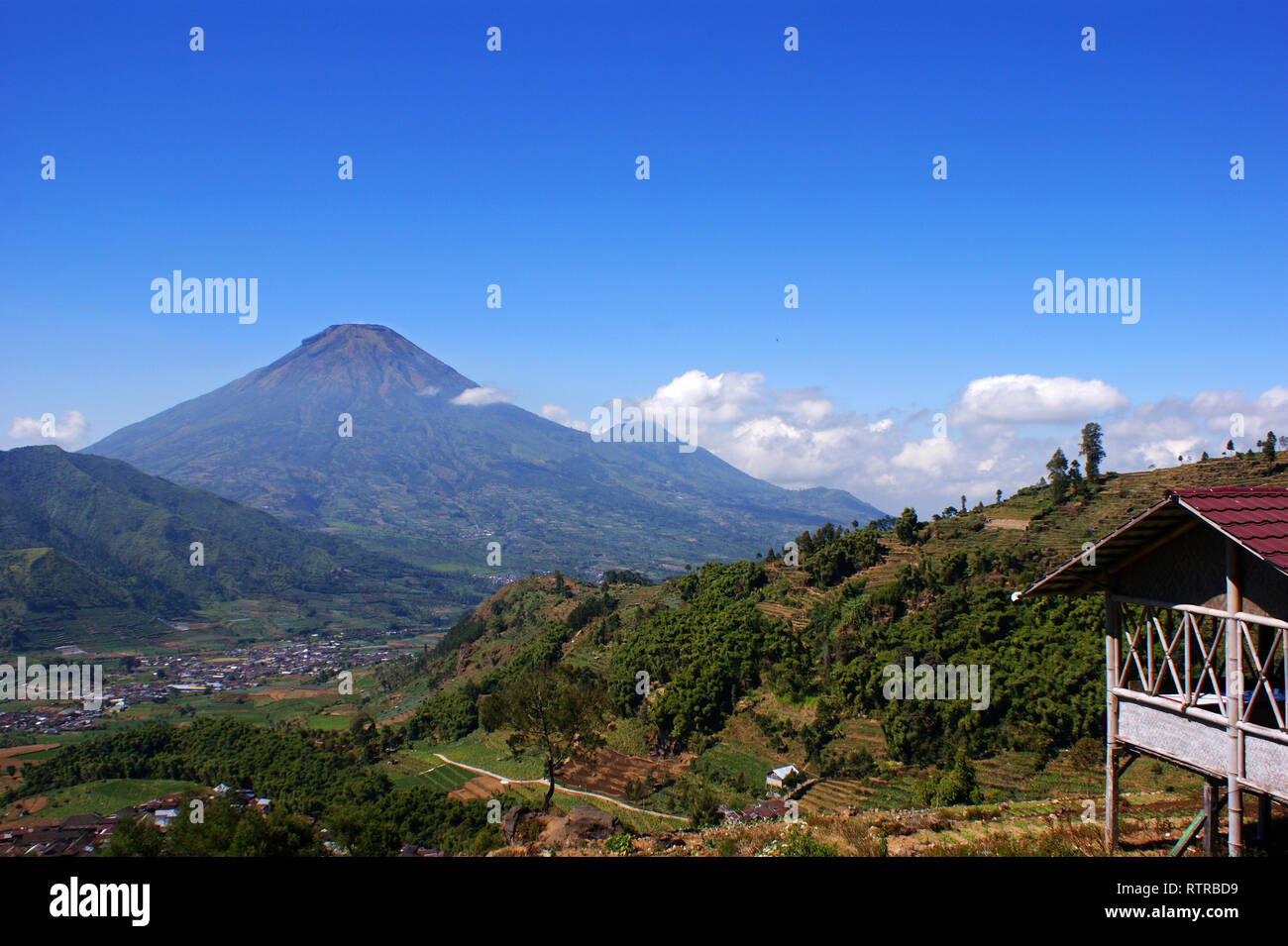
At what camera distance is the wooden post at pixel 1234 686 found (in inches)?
269

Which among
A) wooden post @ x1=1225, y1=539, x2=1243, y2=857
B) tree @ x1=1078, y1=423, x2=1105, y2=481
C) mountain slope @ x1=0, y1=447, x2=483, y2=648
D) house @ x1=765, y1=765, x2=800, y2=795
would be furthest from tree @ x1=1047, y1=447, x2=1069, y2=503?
mountain slope @ x1=0, y1=447, x2=483, y2=648

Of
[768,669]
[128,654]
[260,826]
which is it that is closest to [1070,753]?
[768,669]

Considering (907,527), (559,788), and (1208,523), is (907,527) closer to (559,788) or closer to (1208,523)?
(559,788)

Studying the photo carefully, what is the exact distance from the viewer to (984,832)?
10.5 meters

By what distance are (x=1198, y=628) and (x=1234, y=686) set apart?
101cm

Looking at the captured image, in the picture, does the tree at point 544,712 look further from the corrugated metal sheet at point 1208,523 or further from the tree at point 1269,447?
the tree at point 1269,447

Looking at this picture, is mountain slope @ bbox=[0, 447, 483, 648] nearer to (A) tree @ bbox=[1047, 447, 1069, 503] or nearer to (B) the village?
(B) the village

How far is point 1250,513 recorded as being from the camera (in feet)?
22.5

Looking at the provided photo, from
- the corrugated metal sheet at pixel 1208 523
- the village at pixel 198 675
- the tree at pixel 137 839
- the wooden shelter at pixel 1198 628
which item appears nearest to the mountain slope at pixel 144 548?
the village at pixel 198 675

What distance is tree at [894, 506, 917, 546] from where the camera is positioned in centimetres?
4009

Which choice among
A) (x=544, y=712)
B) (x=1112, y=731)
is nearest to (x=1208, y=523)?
(x=1112, y=731)

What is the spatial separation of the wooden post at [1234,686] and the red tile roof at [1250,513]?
327 millimetres

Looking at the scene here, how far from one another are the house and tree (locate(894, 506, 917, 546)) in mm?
18251
